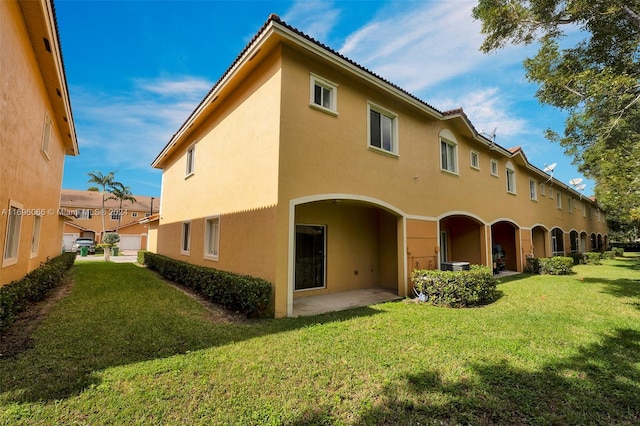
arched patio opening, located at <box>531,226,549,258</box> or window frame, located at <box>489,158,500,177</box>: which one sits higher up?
window frame, located at <box>489,158,500,177</box>

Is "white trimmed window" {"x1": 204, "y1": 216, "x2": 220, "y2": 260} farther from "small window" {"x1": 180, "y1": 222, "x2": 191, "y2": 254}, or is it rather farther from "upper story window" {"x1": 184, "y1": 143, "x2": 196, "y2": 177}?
"upper story window" {"x1": 184, "y1": 143, "x2": 196, "y2": 177}

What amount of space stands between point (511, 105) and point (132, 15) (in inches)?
605

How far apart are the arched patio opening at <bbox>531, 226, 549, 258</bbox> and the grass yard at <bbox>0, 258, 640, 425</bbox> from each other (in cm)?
1603

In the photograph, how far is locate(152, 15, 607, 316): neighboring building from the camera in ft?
24.8

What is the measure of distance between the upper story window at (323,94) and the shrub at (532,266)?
16049mm

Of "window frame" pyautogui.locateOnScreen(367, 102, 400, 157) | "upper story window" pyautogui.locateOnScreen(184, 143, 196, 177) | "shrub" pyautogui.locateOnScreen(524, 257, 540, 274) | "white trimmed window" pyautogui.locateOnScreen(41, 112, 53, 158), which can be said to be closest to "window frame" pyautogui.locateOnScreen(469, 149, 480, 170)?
"window frame" pyautogui.locateOnScreen(367, 102, 400, 157)

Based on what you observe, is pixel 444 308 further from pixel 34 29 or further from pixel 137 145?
pixel 137 145

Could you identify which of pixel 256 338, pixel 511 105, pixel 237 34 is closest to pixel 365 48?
pixel 237 34

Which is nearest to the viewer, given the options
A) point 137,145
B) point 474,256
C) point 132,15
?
point 132,15

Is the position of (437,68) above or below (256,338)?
above

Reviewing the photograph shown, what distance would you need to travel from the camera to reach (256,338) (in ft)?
18.4

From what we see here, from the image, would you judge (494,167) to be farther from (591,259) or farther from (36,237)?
(36,237)

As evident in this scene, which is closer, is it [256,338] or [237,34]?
[256,338]

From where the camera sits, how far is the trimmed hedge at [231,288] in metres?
6.84
